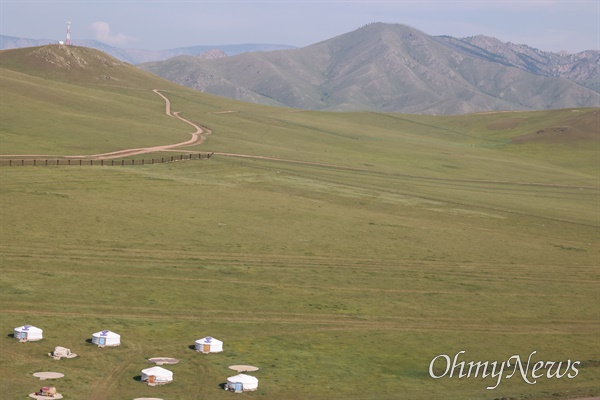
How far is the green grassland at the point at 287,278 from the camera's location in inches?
1932

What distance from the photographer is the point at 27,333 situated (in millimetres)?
50000

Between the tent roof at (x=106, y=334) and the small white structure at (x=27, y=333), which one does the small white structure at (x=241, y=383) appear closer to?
the tent roof at (x=106, y=334)

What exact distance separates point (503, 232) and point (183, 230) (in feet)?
126

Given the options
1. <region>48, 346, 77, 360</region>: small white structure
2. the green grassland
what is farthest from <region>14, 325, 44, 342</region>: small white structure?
<region>48, 346, 77, 360</region>: small white structure

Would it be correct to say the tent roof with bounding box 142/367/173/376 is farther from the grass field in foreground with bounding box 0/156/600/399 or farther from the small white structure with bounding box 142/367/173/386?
the grass field in foreground with bounding box 0/156/600/399

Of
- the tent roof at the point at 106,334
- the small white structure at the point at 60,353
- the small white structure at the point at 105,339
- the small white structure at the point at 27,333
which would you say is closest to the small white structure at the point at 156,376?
the small white structure at the point at 60,353

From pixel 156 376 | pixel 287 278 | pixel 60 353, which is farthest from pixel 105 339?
pixel 287 278

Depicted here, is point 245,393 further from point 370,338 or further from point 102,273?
point 102,273

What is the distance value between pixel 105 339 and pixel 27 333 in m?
4.41

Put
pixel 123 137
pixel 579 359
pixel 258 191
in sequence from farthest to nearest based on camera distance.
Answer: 1. pixel 123 137
2. pixel 258 191
3. pixel 579 359

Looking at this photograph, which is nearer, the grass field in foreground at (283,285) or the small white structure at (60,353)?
the small white structure at (60,353)

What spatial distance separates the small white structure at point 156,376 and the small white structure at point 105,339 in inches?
230

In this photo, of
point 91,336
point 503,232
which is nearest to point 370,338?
point 91,336

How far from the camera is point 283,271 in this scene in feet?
241
